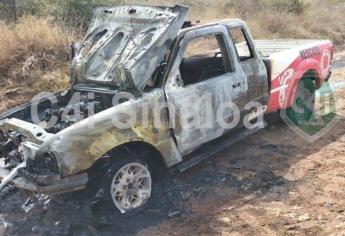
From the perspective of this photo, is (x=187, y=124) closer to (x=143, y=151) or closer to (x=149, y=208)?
(x=143, y=151)

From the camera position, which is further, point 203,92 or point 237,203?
point 203,92

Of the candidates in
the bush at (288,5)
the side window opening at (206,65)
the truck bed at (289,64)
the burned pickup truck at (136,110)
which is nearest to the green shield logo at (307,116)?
the truck bed at (289,64)

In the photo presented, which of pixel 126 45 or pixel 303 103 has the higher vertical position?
pixel 126 45

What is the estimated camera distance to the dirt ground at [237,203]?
4.45 m

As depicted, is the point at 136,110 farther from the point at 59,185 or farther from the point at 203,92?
the point at 59,185

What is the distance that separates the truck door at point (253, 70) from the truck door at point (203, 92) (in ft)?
0.49

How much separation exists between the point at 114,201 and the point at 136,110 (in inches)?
36.1

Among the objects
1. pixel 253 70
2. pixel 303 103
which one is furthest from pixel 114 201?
pixel 303 103

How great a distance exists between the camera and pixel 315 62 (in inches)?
275

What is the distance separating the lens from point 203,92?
16.9ft

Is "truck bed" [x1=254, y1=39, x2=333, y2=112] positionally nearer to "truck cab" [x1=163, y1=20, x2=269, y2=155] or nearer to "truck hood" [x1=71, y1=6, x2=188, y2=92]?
"truck cab" [x1=163, y1=20, x2=269, y2=155]

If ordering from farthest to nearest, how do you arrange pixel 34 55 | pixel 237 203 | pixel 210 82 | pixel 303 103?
pixel 34 55 < pixel 303 103 < pixel 210 82 < pixel 237 203

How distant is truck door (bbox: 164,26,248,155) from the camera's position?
16.1 feet

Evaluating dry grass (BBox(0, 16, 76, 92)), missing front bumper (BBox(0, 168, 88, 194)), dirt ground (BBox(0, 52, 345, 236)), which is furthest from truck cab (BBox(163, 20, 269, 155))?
dry grass (BBox(0, 16, 76, 92))
